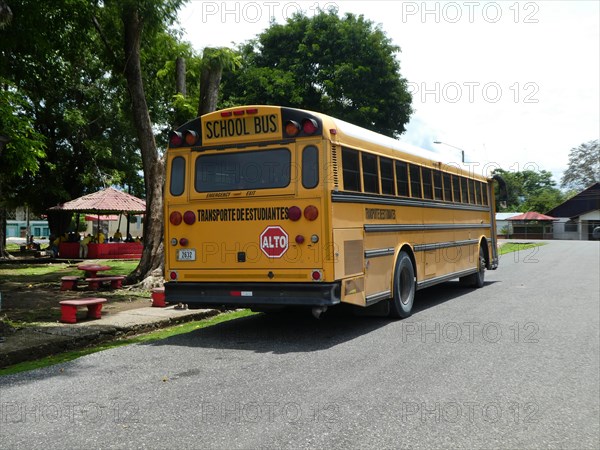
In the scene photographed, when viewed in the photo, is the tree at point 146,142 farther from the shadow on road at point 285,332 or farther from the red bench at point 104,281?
the shadow on road at point 285,332

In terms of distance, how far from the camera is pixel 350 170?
8602 mm

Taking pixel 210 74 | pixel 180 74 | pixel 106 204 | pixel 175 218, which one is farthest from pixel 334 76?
pixel 175 218

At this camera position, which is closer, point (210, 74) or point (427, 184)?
point (427, 184)

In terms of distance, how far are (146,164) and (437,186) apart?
25.3 ft

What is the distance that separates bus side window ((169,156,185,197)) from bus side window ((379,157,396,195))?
3.12 meters

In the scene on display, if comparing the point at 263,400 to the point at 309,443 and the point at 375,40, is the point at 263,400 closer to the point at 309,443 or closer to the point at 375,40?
the point at 309,443

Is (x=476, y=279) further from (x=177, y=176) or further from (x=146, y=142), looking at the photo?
(x=146, y=142)

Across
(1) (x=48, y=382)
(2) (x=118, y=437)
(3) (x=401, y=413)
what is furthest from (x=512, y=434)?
(1) (x=48, y=382)

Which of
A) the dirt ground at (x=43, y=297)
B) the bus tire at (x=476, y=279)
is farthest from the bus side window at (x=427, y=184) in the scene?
the dirt ground at (x=43, y=297)

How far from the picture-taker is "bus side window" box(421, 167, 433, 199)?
1140cm

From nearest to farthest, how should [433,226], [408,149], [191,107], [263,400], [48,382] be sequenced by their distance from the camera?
[263,400] < [48,382] < [408,149] < [433,226] < [191,107]

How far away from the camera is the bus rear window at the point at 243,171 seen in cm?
833

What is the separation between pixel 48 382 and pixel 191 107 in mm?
11458

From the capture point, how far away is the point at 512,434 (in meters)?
4.66
